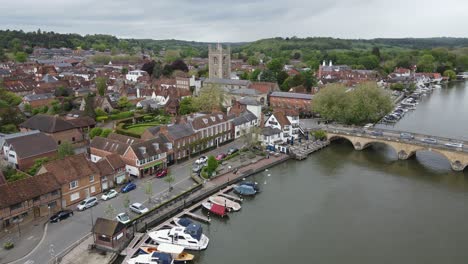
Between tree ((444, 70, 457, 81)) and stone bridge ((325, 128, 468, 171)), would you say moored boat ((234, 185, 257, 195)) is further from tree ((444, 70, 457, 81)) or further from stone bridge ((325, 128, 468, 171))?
tree ((444, 70, 457, 81))

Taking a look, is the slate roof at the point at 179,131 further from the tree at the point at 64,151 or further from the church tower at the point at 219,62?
the church tower at the point at 219,62

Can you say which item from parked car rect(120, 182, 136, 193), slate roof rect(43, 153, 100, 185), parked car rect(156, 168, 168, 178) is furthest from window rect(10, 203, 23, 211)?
parked car rect(156, 168, 168, 178)

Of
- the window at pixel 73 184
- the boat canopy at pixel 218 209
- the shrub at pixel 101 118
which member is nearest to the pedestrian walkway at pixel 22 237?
the window at pixel 73 184

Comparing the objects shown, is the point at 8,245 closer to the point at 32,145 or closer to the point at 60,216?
the point at 60,216

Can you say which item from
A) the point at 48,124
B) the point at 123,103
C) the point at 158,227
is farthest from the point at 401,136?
the point at 123,103

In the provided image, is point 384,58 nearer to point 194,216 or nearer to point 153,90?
point 153,90

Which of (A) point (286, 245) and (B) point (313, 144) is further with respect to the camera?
(B) point (313, 144)

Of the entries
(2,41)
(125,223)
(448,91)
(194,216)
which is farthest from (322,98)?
(2,41)
